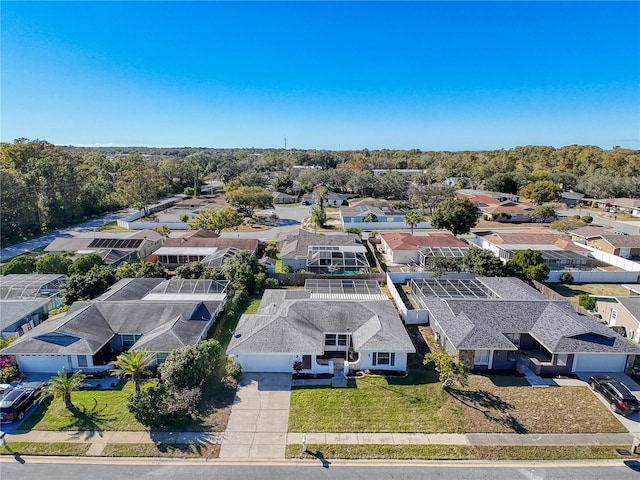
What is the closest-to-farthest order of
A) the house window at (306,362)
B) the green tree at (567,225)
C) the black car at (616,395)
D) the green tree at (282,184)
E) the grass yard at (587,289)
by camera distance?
the black car at (616,395)
the house window at (306,362)
the grass yard at (587,289)
the green tree at (567,225)
the green tree at (282,184)

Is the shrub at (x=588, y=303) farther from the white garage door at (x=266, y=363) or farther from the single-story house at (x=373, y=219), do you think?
the single-story house at (x=373, y=219)

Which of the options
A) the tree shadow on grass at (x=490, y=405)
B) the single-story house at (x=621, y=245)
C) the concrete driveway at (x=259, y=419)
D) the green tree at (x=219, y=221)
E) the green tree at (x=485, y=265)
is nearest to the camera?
the concrete driveway at (x=259, y=419)

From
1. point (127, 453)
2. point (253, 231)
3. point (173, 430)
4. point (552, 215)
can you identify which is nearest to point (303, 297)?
point (173, 430)

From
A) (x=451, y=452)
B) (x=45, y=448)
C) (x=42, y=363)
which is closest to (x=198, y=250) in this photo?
(x=42, y=363)

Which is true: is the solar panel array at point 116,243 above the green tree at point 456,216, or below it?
below

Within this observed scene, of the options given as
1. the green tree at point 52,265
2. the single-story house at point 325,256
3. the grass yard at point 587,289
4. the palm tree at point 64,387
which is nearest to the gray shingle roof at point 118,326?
the palm tree at point 64,387

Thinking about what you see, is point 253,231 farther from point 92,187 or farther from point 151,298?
point 92,187

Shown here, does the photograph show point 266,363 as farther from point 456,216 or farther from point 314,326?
point 456,216
